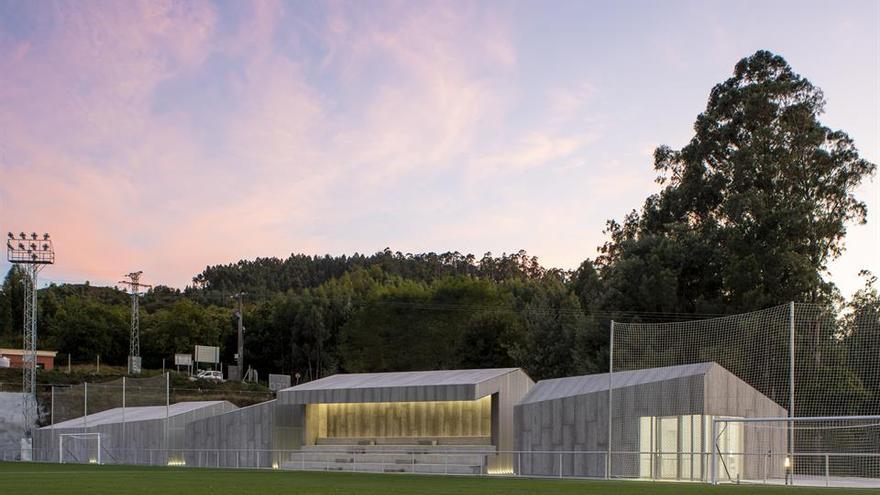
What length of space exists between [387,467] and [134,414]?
1841 centimetres

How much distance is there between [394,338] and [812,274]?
159ft

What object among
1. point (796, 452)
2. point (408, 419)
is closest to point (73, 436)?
point (408, 419)

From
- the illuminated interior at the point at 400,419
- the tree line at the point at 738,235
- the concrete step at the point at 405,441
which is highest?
the tree line at the point at 738,235

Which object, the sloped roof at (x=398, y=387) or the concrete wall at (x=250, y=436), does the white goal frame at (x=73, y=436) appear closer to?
the concrete wall at (x=250, y=436)

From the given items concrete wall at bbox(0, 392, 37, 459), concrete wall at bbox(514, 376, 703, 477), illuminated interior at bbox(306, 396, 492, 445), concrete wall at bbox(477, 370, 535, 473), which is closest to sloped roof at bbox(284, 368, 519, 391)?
concrete wall at bbox(477, 370, 535, 473)

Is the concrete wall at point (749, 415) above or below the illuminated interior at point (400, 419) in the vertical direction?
above

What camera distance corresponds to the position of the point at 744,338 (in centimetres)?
3044

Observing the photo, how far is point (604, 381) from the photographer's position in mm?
31750

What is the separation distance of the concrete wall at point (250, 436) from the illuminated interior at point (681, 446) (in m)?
17.5

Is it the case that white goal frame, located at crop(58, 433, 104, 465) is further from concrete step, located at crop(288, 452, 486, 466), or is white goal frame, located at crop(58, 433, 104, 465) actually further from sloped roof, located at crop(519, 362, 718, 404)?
sloped roof, located at crop(519, 362, 718, 404)

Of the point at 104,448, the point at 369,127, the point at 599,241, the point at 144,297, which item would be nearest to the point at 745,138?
the point at 599,241

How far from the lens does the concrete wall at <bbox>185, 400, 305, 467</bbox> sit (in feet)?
137

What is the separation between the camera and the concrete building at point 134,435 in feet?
149

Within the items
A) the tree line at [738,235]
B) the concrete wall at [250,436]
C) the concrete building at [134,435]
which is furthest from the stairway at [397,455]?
the tree line at [738,235]
